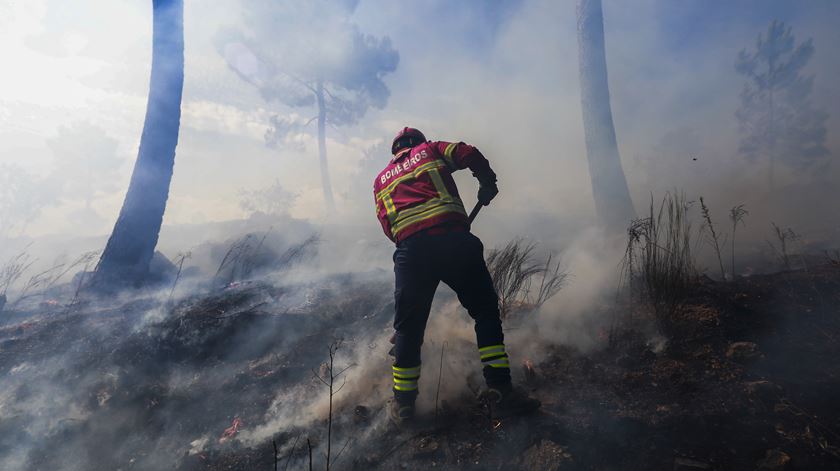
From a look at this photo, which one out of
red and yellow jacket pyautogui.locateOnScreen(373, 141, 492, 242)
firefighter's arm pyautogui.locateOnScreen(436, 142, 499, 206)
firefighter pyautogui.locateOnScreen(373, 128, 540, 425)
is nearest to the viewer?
firefighter pyautogui.locateOnScreen(373, 128, 540, 425)

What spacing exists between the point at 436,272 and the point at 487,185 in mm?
811

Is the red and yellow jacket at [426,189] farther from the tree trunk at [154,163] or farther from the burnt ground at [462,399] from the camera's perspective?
the tree trunk at [154,163]

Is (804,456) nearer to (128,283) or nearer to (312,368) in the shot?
(312,368)

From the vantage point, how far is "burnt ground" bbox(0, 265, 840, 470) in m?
1.90

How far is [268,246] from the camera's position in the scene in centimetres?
1227

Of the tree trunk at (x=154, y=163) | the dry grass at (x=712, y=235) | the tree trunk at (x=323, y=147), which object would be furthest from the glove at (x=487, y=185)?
the tree trunk at (x=323, y=147)

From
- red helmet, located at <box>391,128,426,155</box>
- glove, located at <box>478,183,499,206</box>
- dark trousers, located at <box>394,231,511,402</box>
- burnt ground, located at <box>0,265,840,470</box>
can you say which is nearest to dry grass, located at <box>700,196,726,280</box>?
burnt ground, located at <box>0,265,840,470</box>

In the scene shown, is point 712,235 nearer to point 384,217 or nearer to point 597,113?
point 597,113

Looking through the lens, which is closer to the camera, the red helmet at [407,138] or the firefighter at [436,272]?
the firefighter at [436,272]

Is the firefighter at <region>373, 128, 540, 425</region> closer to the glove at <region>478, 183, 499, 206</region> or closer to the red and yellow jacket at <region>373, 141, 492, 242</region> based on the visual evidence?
the red and yellow jacket at <region>373, 141, 492, 242</region>

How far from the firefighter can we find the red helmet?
0.45 metres

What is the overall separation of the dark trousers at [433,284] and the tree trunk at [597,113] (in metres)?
5.35

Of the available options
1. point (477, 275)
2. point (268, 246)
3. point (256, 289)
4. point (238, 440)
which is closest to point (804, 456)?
point (477, 275)

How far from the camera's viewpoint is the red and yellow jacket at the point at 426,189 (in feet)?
8.63
